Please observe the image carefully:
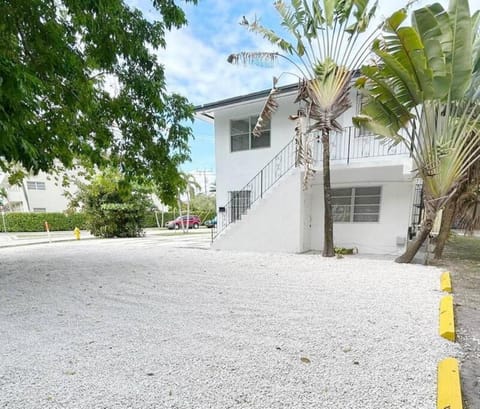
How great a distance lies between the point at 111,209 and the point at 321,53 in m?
14.3

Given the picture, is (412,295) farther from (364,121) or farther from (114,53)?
(114,53)

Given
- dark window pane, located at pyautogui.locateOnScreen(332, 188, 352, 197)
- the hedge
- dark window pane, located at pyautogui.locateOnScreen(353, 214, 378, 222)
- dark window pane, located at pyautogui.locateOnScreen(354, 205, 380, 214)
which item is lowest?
the hedge

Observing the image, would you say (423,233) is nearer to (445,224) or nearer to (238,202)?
(445,224)

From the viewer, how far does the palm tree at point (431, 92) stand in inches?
214

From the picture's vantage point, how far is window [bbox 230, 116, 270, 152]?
11.1m

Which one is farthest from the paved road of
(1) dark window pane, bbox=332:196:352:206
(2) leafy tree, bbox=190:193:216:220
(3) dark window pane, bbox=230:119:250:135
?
(2) leafy tree, bbox=190:193:216:220

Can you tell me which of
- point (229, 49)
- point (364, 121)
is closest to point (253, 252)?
point (364, 121)

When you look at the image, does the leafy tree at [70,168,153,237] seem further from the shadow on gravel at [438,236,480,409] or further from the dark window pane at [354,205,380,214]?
the shadow on gravel at [438,236,480,409]

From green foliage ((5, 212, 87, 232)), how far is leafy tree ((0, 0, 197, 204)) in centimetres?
2239

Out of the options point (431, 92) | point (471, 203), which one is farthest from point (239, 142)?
point (471, 203)

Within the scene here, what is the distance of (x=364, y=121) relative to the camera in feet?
22.3

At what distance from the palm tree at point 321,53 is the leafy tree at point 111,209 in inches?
455

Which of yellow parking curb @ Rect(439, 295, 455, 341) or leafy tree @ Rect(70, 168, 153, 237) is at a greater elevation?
leafy tree @ Rect(70, 168, 153, 237)

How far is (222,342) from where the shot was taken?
3.05 metres
